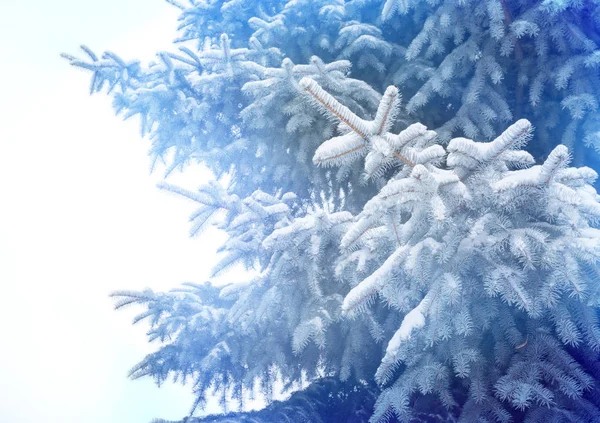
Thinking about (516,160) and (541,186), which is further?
(516,160)

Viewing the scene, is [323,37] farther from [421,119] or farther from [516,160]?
[516,160]

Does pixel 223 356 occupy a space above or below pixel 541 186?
below

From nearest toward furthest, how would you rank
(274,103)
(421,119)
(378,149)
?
(378,149) < (274,103) < (421,119)

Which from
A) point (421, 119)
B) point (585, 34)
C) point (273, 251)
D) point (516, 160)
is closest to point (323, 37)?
point (421, 119)

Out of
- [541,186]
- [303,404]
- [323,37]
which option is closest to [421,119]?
[323,37]

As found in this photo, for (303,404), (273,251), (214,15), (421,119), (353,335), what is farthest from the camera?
(214,15)

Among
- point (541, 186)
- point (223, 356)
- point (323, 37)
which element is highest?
point (323, 37)
